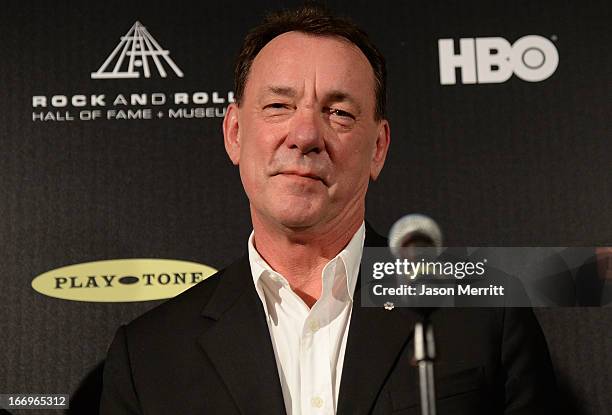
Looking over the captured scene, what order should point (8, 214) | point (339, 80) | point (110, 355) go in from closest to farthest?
point (339, 80), point (110, 355), point (8, 214)

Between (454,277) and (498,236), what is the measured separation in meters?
0.13

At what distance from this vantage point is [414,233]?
160cm

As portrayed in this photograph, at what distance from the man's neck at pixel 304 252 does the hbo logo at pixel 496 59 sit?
1.38ft

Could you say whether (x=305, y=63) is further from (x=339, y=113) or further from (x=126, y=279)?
(x=126, y=279)

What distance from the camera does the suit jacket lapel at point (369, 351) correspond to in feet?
4.04

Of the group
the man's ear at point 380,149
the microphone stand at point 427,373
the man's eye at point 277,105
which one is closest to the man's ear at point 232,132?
the man's eye at point 277,105

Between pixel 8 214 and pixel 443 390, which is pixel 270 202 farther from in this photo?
pixel 8 214

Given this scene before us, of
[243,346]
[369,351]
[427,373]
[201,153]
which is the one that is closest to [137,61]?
[201,153]

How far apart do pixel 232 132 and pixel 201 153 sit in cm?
12

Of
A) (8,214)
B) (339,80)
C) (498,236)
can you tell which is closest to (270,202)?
(339,80)

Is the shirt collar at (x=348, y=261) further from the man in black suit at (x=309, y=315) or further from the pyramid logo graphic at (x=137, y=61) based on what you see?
→ the pyramid logo graphic at (x=137, y=61)

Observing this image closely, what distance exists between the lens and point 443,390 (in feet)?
4.19

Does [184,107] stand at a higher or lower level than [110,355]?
higher

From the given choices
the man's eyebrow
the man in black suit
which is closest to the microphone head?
the man in black suit
